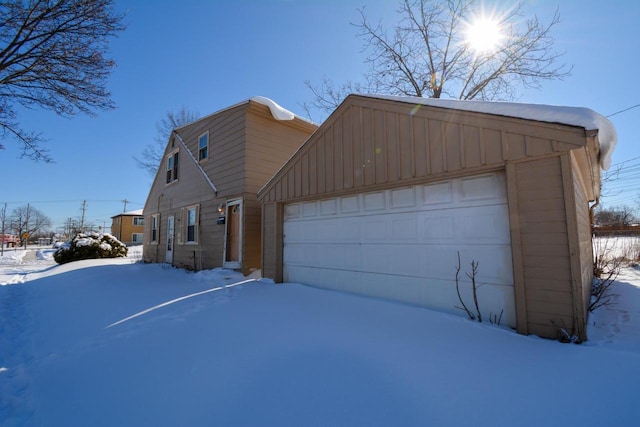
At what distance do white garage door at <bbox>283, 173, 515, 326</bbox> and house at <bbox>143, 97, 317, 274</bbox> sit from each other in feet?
9.36

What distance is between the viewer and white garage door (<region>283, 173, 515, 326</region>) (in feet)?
12.6

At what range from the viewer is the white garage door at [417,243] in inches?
151

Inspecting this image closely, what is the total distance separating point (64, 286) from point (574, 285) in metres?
11.2

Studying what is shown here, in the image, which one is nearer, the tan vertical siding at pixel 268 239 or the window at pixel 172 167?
the tan vertical siding at pixel 268 239

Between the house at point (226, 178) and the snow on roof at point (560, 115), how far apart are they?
6.30 meters

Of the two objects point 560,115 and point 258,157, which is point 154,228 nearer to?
point 258,157

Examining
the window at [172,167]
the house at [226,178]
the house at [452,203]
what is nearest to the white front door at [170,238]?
the house at [226,178]

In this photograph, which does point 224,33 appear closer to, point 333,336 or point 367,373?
point 333,336

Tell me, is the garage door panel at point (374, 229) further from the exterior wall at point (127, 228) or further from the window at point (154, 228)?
the exterior wall at point (127, 228)

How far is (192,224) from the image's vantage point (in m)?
11.3

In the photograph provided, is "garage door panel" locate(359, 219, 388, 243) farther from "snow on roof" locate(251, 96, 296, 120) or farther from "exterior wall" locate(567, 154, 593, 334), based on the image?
"snow on roof" locate(251, 96, 296, 120)

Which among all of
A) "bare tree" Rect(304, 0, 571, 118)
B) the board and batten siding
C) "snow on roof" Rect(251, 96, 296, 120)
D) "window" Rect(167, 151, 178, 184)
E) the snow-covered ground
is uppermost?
"bare tree" Rect(304, 0, 571, 118)

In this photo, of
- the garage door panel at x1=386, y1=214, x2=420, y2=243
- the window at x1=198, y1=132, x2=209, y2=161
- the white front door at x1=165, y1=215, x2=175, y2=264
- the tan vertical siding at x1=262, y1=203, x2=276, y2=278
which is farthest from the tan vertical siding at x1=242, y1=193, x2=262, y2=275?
the white front door at x1=165, y1=215, x2=175, y2=264

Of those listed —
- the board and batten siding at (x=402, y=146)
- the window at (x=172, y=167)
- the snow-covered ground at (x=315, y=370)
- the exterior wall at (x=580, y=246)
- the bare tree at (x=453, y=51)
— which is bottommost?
the snow-covered ground at (x=315, y=370)
